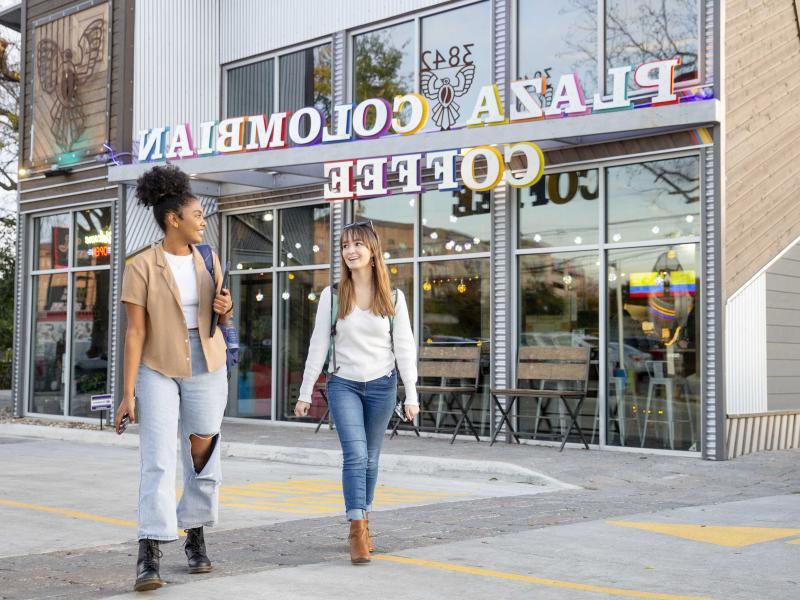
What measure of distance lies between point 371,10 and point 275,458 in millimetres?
6732

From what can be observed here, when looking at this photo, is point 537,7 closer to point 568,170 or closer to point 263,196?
point 568,170

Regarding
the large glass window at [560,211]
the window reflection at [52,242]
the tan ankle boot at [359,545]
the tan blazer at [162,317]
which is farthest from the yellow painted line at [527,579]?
the window reflection at [52,242]

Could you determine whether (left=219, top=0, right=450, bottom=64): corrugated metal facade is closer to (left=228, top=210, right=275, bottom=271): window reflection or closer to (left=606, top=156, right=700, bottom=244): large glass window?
(left=228, top=210, right=275, bottom=271): window reflection

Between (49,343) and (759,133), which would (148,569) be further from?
(49,343)

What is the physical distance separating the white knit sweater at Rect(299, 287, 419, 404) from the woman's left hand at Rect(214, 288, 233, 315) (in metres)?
0.71

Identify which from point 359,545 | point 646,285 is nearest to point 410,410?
point 359,545

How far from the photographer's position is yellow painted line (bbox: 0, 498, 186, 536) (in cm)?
765

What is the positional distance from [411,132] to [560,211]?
2050mm

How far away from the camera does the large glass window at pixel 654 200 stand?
39.5ft

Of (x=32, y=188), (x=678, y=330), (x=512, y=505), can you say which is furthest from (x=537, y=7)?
(x=32, y=188)

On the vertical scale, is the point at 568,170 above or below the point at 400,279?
above

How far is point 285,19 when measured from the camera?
1709 cm

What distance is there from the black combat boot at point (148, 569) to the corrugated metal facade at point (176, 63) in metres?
13.0

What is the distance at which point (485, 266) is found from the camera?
558 inches
